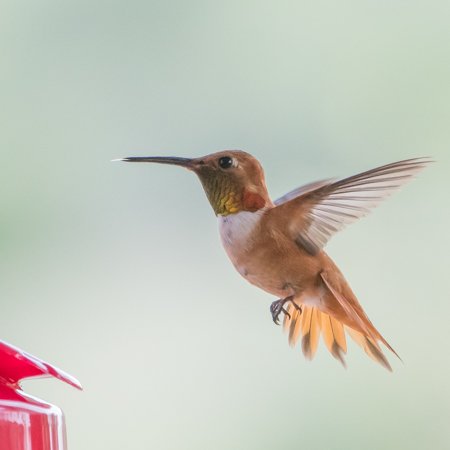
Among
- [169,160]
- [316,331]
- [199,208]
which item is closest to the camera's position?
[169,160]

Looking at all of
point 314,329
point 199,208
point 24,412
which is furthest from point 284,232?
point 199,208

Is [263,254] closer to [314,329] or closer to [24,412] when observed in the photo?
[314,329]

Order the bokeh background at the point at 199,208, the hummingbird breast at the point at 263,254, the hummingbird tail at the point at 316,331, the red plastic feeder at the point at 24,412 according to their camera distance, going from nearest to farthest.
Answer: the red plastic feeder at the point at 24,412 < the hummingbird breast at the point at 263,254 < the hummingbird tail at the point at 316,331 < the bokeh background at the point at 199,208

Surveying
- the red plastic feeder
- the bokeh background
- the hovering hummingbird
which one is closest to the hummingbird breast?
the hovering hummingbird

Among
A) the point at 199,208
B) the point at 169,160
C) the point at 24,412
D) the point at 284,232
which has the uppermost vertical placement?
the point at 199,208

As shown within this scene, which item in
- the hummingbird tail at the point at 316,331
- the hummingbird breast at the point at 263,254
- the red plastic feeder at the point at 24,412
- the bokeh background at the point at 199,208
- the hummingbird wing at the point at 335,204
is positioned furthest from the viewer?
the bokeh background at the point at 199,208

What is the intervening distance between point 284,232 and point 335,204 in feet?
0.30

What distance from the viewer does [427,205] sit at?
9.30ft

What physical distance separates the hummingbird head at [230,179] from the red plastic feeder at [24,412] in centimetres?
53

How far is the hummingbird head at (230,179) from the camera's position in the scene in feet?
4.82

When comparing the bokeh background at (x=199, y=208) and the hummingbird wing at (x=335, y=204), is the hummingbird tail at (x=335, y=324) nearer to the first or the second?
the hummingbird wing at (x=335, y=204)

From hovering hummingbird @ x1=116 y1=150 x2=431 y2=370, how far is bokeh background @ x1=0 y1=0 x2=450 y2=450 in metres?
1.13

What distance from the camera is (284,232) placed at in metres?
1.50

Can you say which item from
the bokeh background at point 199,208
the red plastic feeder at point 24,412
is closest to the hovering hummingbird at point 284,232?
the red plastic feeder at point 24,412
